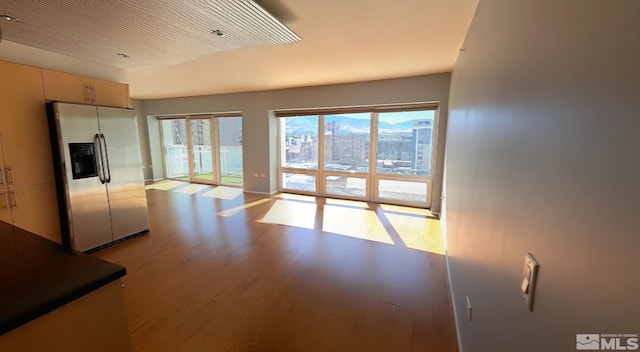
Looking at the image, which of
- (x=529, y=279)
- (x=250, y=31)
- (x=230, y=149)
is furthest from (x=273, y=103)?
(x=529, y=279)

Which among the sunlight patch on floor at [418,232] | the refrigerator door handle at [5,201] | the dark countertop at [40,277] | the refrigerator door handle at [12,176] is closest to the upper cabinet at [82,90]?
the refrigerator door handle at [12,176]

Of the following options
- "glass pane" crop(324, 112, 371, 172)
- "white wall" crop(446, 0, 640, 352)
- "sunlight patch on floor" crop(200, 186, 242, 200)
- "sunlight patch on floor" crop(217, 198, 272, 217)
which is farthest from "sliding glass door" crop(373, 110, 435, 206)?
"white wall" crop(446, 0, 640, 352)

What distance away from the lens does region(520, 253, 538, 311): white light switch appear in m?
0.77

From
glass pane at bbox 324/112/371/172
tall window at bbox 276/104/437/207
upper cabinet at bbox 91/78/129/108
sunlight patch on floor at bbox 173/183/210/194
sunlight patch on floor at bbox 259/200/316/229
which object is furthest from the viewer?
sunlight patch on floor at bbox 173/183/210/194

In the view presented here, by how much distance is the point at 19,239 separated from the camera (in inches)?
54.2

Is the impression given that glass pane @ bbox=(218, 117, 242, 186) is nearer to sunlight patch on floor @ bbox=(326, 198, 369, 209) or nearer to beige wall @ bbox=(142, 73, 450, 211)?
beige wall @ bbox=(142, 73, 450, 211)

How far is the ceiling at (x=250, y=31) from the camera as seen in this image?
1.98 m

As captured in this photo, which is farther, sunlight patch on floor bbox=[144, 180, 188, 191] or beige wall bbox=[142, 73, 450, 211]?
sunlight patch on floor bbox=[144, 180, 188, 191]

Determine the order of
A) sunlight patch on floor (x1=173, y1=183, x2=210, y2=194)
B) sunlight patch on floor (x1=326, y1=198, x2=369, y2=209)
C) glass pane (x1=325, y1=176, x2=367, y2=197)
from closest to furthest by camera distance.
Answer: sunlight patch on floor (x1=326, y1=198, x2=369, y2=209) < glass pane (x1=325, y1=176, x2=367, y2=197) < sunlight patch on floor (x1=173, y1=183, x2=210, y2=194)

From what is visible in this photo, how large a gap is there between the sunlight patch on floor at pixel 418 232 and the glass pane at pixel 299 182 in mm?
2124

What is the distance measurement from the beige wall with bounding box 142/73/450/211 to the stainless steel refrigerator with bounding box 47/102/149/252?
3004 millimetres

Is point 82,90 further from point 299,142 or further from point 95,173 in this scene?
point 299,142

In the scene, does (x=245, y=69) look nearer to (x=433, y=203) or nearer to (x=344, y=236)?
(x=344, y=236)

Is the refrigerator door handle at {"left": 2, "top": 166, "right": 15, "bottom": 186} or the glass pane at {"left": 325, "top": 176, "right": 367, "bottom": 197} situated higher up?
the refrigerator door handle at {"left": 2, "top": 166, "right": 15, "bottom": 186}
